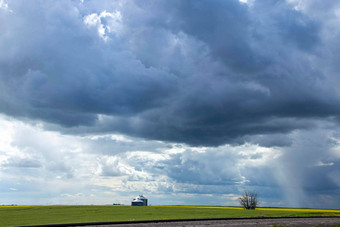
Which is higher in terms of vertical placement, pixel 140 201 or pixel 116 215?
pixel 140 201

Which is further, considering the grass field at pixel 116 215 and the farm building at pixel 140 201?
the farm building at pixel 140 201

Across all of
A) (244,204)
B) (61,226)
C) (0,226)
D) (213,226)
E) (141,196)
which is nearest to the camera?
(213,226)

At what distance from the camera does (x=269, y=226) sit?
31453mm

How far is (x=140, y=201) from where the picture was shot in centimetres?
12875

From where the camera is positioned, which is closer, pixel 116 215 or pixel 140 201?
pixel 116 215

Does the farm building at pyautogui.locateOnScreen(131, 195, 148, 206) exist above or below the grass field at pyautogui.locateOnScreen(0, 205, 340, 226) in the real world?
above

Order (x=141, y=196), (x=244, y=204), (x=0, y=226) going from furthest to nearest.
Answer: (x=141, y=196) < (x=244, y=204) < (x=0, y=226)

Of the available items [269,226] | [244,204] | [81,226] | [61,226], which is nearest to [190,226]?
[269,226]

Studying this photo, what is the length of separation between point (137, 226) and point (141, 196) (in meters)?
106

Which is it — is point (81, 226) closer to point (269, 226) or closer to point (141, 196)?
point (269, 226)

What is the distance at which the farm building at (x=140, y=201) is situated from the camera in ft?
416

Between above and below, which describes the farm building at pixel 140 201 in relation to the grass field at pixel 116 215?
above

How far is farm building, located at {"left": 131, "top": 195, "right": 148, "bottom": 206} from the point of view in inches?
4996

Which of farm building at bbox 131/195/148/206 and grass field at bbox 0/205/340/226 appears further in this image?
farm building at bbox 131/195/148/206
